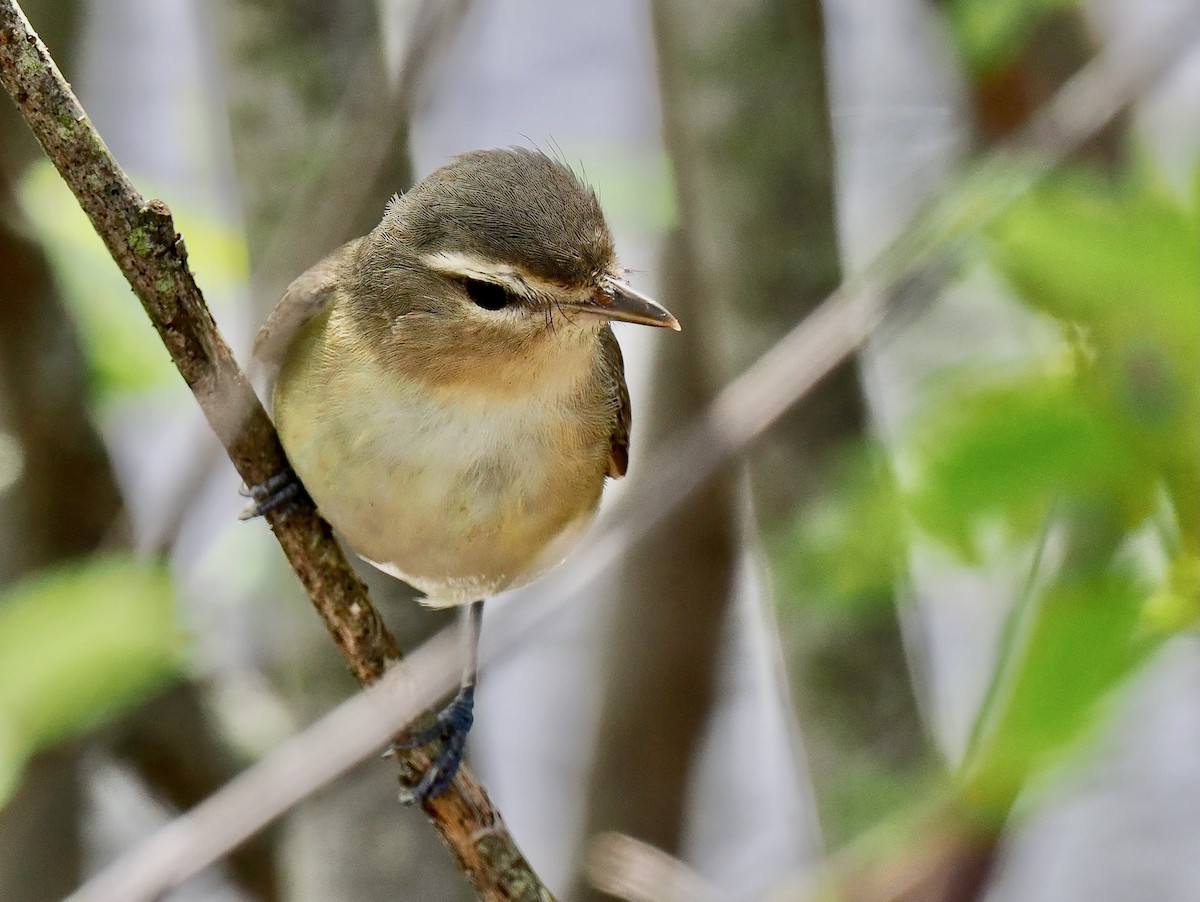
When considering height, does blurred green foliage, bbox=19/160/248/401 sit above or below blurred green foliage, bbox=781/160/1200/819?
above

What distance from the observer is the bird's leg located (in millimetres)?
2404

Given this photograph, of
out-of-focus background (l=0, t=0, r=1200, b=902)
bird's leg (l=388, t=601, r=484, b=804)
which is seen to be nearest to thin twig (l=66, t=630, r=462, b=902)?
out-of-focus background (l=0, t=0, r=1200, b=902)

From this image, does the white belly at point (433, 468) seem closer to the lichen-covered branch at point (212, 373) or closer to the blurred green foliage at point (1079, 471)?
the lichen-covered branch at point (212, 373)

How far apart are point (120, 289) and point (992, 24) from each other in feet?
7.60

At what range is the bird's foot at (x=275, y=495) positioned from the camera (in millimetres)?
2498

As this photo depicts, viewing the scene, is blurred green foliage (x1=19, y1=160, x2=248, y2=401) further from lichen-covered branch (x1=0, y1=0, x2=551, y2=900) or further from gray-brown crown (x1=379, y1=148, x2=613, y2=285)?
lichen-covered branch (x1=0, y1=0, x2=551, y2=900)

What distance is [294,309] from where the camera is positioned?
9.55ft

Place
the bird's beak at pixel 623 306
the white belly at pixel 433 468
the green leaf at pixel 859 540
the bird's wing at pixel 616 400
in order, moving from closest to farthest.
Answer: the green leaf at pixel 859 540, the bird's beak at pixel 623 306, the white belly at pixel 433 468, the bird's wing at pixel 616 400

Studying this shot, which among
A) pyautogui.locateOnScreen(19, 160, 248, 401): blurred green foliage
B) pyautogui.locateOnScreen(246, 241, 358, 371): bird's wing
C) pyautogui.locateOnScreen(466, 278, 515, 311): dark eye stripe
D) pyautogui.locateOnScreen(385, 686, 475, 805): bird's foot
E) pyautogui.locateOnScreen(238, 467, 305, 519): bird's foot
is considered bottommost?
pyautogui.locateOnScreen(385, 686, 475, 805): bird's foot

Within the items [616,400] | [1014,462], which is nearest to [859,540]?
[1014,462]

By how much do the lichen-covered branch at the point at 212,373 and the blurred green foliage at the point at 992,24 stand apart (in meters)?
1.77

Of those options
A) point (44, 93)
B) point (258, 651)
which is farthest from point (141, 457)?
point (44, 93)

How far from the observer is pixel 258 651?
462 cm

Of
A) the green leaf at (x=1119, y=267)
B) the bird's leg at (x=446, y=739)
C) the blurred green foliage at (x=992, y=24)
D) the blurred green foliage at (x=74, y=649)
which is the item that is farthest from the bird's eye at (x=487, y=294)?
the blurred green foliage at (x=992, y=24)
